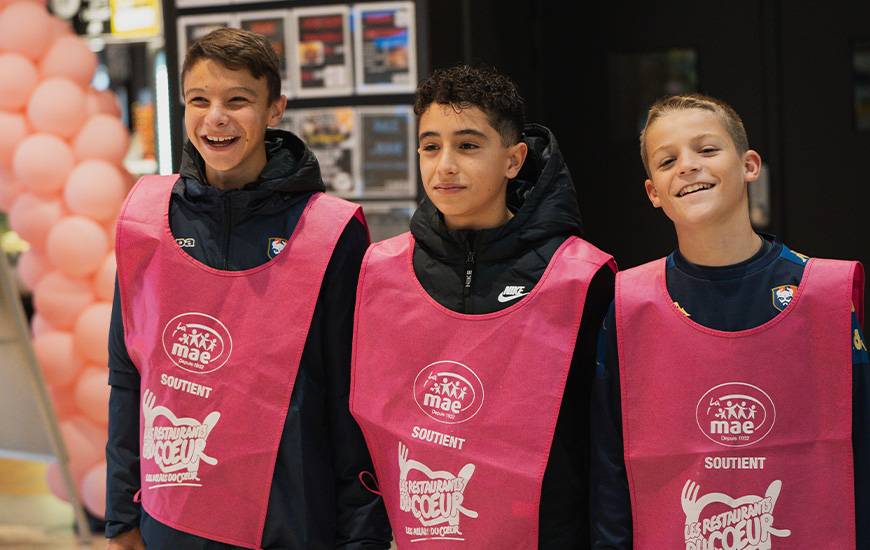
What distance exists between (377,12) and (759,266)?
2696 mm

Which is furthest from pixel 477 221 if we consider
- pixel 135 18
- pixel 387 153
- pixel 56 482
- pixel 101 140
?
pixel 56 482

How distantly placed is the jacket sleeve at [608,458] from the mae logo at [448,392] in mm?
230

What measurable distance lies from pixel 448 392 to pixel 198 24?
299cm

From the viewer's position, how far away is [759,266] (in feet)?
6.64

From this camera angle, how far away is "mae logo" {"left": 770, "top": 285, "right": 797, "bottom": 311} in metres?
1.99

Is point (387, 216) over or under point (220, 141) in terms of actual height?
under

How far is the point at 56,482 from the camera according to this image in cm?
486

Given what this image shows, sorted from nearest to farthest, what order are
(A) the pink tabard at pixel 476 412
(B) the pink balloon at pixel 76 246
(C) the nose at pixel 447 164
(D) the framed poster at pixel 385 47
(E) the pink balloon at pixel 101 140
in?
(A) the pink tabard at pixel 476 412
(C) the nose at pixel 447 164
(D) the framed poster at pixel 385 47
(B) the pink balloon at pixel 76 246
(E) the pink balloon at pixel 101 140

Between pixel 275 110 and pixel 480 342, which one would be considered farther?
pixel 275 110

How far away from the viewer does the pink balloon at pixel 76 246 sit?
14.6ft

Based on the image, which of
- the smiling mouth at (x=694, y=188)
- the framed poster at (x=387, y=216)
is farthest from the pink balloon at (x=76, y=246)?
the smiling mouth at (x=694, y=188)

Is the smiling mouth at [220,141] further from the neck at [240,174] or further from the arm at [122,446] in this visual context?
the arm at [122,446]

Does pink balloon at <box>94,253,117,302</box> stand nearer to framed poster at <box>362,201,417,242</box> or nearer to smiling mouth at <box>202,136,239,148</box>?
framed poster at <box>362,201,417,242</box>

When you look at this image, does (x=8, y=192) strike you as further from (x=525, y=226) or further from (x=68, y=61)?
(x=525, y=226)
